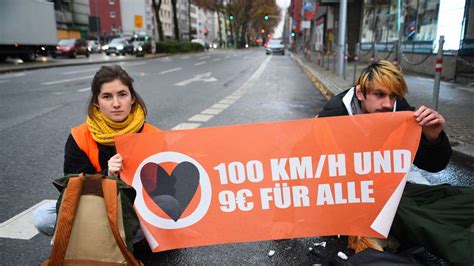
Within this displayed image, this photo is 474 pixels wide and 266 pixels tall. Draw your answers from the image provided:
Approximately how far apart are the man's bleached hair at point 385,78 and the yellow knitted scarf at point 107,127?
1460 mm

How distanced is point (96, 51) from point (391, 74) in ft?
168

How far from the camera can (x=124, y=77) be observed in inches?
101

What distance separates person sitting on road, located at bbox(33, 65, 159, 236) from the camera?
8.24 feet

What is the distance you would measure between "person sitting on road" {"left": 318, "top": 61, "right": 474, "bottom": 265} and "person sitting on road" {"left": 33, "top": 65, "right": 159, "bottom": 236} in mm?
1381

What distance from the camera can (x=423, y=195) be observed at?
8.81 feet

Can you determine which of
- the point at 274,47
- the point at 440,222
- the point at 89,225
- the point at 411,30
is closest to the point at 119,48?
the point at 274,47

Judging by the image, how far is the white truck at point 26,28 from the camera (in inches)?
843

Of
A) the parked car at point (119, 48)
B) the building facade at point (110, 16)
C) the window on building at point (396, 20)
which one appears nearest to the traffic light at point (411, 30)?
the window on building at point (396, 20)

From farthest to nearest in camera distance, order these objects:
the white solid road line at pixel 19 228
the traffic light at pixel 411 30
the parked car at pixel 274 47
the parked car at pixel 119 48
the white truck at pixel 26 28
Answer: the parked car at pixel 274 47 < the parked car at pixel 119 48 < the white truck at pixel 26 28 < the traffic light at pixel 411 30 < the white solid road line at pixel 19 228

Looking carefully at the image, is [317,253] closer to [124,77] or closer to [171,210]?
[171,210]

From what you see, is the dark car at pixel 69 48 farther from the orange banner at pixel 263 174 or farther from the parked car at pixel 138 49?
the orange banner at pixel 263 174

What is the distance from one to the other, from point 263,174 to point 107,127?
3.28ft

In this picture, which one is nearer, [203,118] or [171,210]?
[171,210]

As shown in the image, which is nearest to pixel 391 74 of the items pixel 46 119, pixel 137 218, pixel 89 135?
pixel 137 218
